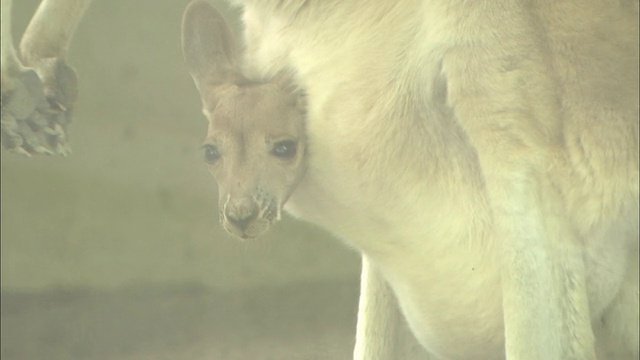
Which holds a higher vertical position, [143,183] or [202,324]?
[143,183]

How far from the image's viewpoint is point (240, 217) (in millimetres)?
2201

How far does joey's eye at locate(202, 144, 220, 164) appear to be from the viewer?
234cm

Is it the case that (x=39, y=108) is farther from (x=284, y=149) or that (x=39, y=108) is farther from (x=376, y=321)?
(x=376, y=321)

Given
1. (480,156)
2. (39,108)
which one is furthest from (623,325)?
(39,108)

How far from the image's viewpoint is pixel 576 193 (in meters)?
2.35

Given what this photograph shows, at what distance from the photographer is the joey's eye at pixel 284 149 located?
2326mm

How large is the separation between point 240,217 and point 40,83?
0.50 m

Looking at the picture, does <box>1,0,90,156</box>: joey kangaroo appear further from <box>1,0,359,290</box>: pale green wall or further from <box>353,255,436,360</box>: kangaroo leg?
<box>353,255,436,360</box>: kangaroo leg

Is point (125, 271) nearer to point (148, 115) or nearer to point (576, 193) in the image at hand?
point (148, 115)

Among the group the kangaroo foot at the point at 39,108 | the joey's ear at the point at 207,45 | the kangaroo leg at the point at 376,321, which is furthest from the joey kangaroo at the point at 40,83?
the kangaroo leg at the point at 376,321

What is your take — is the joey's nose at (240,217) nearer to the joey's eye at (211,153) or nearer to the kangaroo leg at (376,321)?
the joey's eye at (211,153)

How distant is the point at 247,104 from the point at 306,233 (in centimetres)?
46

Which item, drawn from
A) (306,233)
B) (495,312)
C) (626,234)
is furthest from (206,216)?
(626,234)

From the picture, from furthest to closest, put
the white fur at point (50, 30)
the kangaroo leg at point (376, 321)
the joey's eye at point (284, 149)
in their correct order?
the kangaroo leg at point (376, 321), the white fur at point (50, 30), the joey's eye at point (284, 149)
